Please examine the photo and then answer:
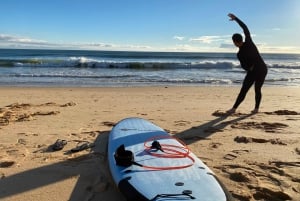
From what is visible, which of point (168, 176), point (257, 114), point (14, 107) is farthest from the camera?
point (14, 107)

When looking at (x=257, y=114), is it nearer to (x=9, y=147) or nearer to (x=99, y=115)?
(x=99, y=115)

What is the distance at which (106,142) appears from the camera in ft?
15.2

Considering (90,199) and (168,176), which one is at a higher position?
(168,176)

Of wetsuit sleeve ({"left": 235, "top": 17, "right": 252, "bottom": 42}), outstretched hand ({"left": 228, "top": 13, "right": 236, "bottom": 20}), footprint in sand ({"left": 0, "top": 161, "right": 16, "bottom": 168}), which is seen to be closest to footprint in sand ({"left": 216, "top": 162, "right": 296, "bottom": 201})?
footprint in sand ({"left": 0, "top": 161, "right": 16, "bottom": 168})

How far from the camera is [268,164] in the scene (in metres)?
3.78

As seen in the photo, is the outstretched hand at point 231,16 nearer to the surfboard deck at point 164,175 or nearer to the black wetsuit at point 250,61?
the black wetsuit at point 250,61

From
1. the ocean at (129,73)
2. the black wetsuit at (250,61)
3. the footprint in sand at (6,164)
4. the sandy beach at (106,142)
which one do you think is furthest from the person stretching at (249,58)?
the ocean at (129,73)

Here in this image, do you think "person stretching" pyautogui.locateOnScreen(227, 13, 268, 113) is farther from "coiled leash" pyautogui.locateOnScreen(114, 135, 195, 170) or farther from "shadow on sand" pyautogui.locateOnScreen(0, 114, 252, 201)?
"shadow on sand" pyautogui.locateOnScreen(0, 114, 252, 201)

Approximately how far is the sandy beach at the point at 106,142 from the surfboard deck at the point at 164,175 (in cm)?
28

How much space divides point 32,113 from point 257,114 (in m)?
4.38

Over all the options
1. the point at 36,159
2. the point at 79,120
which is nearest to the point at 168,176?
the point at 36,159

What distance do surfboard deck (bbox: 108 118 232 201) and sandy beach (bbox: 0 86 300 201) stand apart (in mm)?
284

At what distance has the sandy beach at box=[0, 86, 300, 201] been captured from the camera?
10.3 ft

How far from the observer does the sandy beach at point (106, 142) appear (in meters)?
3.14
